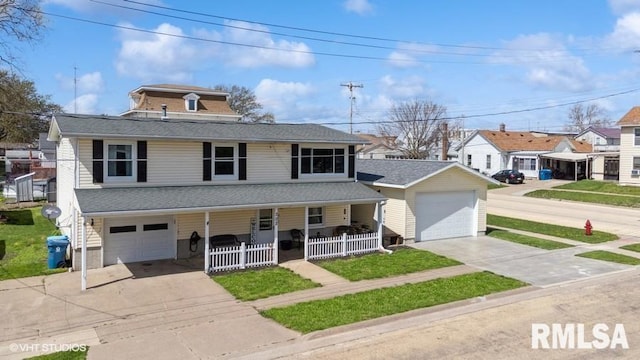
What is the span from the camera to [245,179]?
67.0ft

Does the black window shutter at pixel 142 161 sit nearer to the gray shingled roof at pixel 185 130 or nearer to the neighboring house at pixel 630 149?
the gray shingled roof at pixel 185 130

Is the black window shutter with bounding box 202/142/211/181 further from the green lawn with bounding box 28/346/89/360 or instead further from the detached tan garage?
the green lawn with bounding box 28/346/89/360

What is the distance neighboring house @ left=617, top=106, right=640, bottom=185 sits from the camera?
45.6 meters

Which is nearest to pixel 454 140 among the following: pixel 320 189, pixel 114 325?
pixel 320 189

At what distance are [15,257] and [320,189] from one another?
11770 millimetres

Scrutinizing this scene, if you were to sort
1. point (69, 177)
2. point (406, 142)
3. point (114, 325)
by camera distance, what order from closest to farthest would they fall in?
point (114, 325) < point (69, 177) < point (406, 142)

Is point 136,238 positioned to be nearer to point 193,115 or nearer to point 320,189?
point 320,189

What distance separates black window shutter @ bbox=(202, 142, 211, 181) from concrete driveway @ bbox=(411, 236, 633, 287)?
937 cm

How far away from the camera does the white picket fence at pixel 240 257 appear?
17422 mm

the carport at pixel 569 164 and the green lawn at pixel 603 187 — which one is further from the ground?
the carport at pixel 569 164

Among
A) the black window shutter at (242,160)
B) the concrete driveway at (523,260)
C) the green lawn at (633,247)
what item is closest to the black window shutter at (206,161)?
the black window shutter at (242,160)

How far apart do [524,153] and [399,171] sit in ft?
131

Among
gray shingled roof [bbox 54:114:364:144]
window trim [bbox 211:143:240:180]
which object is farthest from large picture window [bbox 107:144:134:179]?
window trim [bbox 211:143:240:180]

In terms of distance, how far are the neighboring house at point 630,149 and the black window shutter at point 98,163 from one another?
4490 centimetres
